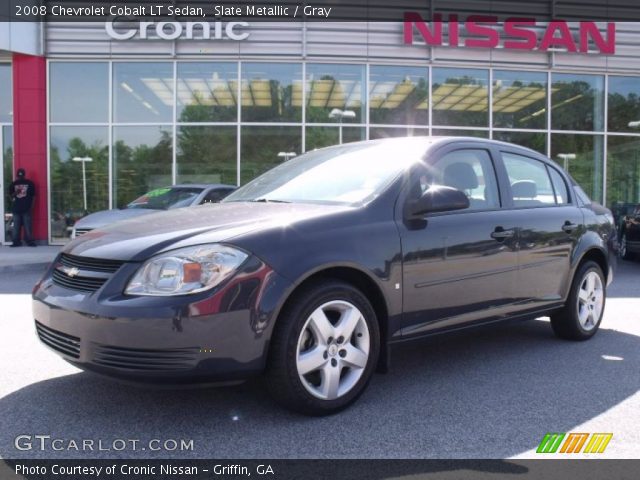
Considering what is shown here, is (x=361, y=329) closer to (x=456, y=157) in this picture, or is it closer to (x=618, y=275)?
(x=456, y=157)

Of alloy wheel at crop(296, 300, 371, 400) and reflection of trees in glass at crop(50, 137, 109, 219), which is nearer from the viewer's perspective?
alloy wheel at crop(296, 300, 371, 400)

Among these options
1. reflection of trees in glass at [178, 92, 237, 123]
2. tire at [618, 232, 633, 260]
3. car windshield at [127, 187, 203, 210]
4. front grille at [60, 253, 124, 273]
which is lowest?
tire at [618, 232, 633, 260]

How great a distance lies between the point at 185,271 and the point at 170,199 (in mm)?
7368

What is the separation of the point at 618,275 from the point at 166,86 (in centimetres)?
1014

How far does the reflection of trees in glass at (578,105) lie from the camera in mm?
14805

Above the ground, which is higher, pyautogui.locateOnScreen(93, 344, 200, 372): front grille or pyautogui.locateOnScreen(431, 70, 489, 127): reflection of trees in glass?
pyautogui.locateOnScreen(431, 70, 489, 127): reflection of trees in glass

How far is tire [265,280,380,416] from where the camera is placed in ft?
9.75

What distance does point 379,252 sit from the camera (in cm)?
333

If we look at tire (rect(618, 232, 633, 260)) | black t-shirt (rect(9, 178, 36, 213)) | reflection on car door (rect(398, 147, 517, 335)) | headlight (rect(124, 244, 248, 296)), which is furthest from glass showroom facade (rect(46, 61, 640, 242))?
headlight (rect(124, 244, 248, 296))

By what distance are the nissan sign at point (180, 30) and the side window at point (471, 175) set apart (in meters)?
10.4

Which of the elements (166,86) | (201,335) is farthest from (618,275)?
(166,86)

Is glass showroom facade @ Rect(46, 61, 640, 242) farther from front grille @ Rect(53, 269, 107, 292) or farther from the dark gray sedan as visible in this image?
front grille @ Rect(53, 269, 107, 292)

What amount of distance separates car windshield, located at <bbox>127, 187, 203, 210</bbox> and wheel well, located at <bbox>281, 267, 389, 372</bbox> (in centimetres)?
659

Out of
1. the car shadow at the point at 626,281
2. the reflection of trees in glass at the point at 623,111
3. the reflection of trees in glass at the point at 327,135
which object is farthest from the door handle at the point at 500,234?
the reflection of trees in glass at the point at 623,111
